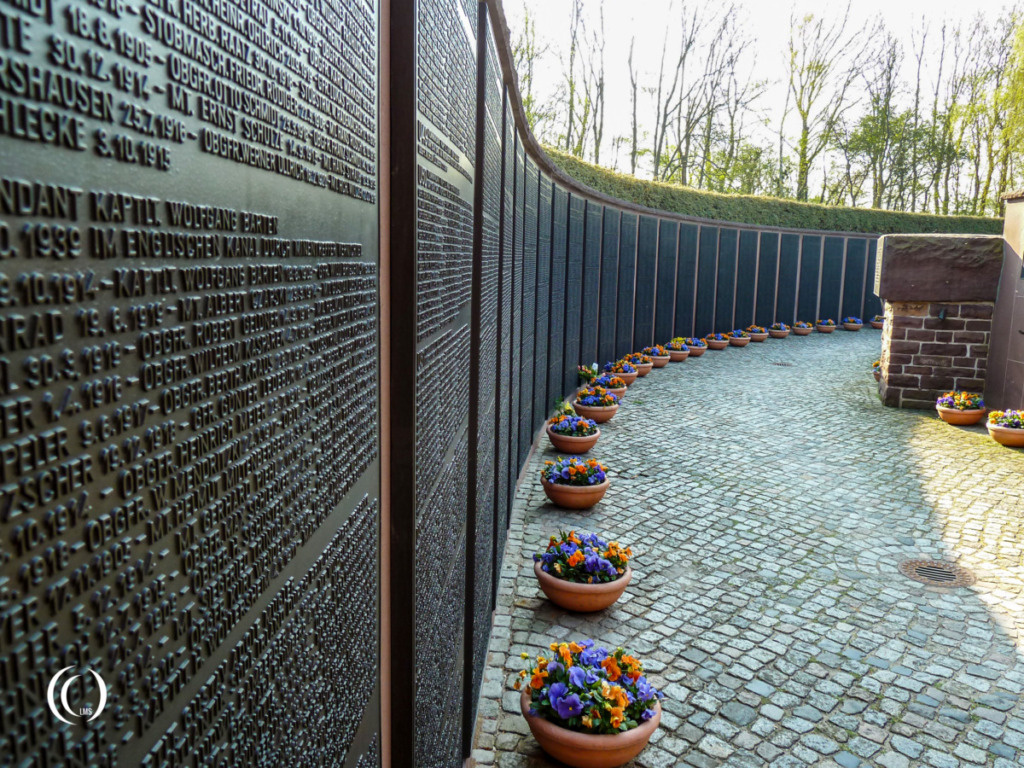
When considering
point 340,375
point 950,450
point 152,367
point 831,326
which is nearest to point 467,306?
point 340,375

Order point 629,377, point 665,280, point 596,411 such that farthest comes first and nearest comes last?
point 665,280, point 629,377, point 596,411

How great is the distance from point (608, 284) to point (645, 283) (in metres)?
3.15

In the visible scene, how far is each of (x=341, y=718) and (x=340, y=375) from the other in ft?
2.12

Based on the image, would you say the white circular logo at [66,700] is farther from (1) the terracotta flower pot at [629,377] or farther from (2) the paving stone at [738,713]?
(1) the terracotta flower pot at [629,377]

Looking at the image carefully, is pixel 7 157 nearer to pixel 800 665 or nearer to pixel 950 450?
pixel 800 665

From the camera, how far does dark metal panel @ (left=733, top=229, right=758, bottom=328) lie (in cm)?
2216

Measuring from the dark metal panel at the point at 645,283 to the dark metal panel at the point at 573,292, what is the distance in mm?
4553

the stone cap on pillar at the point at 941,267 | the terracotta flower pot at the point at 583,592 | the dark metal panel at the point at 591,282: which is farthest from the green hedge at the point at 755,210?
the terracotta flower pot at the point at 583,592

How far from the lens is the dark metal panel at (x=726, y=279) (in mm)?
21500

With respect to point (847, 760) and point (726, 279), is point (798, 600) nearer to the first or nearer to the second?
point (847, 760)

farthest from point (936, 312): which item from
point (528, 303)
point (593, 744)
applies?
point (593, 744)

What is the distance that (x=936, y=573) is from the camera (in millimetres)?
6004

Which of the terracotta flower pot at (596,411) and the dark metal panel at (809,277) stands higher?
the dark metal panel at (809,277)

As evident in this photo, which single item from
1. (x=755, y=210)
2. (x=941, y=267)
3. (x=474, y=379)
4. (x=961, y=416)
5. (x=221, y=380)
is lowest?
(x=961, y=416)
